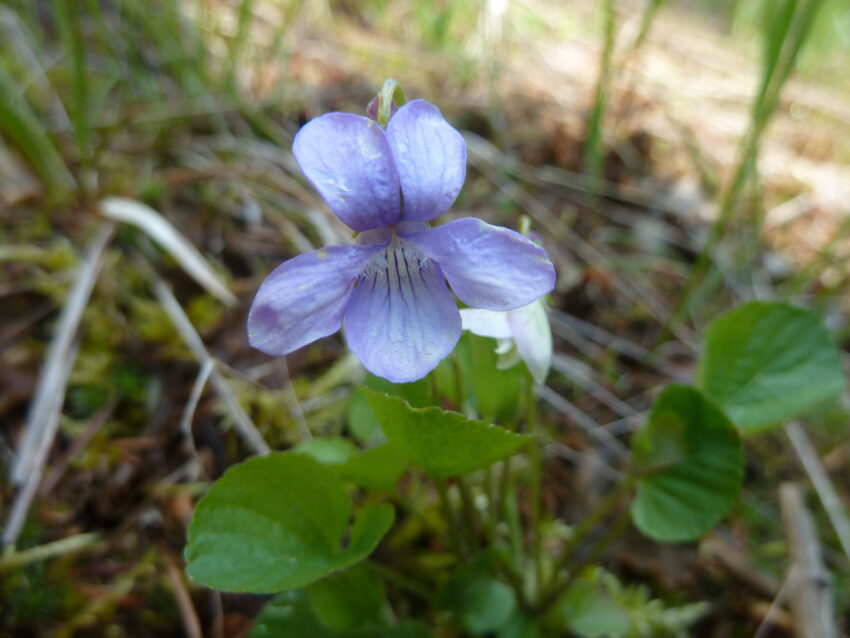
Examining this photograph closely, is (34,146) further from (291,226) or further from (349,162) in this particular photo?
(349,162)

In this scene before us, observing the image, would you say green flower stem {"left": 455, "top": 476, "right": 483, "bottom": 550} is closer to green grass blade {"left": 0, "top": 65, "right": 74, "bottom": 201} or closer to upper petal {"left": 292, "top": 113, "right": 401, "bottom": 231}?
upper petal {"left": 292, "top": 113, "right": 401, "bottom": 231}

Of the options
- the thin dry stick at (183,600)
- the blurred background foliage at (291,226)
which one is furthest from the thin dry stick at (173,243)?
the thin dry stick at (183,600)

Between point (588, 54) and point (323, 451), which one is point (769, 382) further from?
point (588, 54)

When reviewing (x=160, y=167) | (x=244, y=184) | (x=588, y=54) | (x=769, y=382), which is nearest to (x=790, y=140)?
(x=588, y=54)

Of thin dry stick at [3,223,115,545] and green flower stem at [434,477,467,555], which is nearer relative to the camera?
green flower stem at [434,477,467,555]

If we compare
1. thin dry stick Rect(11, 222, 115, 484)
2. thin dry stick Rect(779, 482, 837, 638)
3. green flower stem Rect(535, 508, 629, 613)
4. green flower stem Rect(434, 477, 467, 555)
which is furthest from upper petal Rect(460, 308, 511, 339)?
thin dry stick Rect(11, 222, 115, 484)
